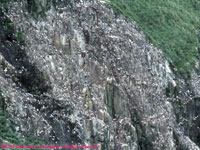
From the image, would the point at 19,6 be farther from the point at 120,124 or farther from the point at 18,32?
the point at 120,124

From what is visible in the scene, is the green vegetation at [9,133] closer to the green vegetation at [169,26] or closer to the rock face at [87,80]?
the rock face at [87,80]

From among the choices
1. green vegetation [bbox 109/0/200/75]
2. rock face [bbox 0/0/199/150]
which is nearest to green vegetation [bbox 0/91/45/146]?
rock face [bbox 0/0/199/150]

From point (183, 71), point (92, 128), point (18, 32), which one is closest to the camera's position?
point (18, 32)

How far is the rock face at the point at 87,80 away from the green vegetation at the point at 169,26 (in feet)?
7.99

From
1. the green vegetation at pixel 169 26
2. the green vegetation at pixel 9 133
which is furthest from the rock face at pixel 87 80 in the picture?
the green vegetation at pixel 169 26

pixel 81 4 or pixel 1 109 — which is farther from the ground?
pixel 81 4

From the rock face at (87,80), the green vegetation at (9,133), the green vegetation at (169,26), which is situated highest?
the green vegetation at (169,26)

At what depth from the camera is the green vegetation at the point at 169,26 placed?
3256cm

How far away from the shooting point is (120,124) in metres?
24.8

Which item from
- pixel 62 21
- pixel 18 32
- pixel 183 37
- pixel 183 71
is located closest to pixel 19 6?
pixel 18 32

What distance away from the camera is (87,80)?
23938 millimetres

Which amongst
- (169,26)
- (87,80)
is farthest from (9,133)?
(169,26)

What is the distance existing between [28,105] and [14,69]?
69.0 inches

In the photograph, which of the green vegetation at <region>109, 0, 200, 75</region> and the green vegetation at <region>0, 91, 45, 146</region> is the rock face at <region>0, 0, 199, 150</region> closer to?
the green vegetation at <region>0, 91, 45, 146</region>
